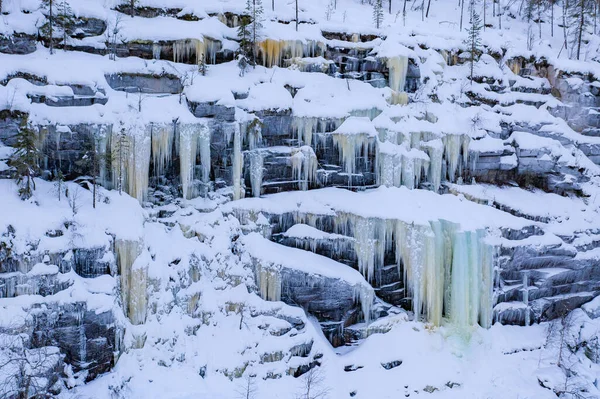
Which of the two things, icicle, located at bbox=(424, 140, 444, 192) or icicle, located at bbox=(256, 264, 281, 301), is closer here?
icicle, located at bbox=(256, 264, 281, 301)

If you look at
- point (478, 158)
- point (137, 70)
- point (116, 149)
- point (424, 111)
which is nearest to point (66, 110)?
point (116, 149)

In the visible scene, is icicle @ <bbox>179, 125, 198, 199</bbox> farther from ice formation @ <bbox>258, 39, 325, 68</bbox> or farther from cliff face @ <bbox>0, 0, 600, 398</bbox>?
ice formation @ <bbox>258, 39, 325, 68</bbox>

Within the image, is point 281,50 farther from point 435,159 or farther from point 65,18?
point 65,18

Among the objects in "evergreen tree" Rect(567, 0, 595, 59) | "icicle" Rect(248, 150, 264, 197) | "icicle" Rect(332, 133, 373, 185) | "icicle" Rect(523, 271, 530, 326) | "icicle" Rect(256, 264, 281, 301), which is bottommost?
"icicle" Rect(523, 271, 530, 326)

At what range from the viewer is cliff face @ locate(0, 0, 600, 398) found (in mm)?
13938

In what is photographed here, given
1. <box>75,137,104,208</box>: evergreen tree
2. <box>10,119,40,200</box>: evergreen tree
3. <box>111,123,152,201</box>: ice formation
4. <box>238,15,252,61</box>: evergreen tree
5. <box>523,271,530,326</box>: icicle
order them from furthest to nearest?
<box>238,15,252,61</box>: evergreen tree → <box>523,271,530,326</box>: icicle → <box>111,123,152,201</box>: ice formation → <box>75,137,104,208</box>: evergreen tree → <box>10,119,40,200</box>: evergreen tree

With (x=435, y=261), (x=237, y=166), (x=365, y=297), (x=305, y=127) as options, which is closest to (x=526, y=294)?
(x=435, y=261)

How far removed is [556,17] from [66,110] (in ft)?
133

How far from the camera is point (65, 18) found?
1933cm

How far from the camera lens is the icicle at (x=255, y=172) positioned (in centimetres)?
1862

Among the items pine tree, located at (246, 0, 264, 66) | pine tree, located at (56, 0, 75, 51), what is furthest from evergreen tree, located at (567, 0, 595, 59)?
pine tree, located at (56, 0, 75, 51)

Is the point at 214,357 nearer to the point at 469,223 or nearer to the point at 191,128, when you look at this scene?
the point at 191,128

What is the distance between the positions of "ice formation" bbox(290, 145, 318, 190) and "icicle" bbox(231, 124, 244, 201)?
84.8 inches

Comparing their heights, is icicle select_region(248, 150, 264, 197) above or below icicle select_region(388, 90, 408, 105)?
below
